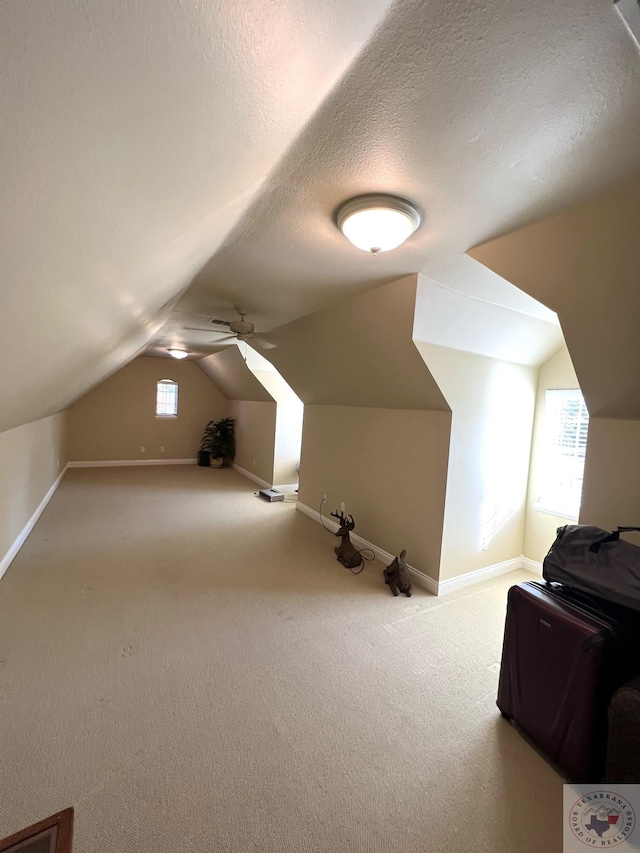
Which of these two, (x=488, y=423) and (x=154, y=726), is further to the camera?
(x=488, y=423)

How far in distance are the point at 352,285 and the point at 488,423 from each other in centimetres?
170

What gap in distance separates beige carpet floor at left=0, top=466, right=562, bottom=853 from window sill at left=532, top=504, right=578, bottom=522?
0.73 m

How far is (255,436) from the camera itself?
6609 millimetres

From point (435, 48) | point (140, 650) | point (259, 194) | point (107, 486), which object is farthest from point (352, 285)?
point (107, 486)

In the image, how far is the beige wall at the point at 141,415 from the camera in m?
6.89

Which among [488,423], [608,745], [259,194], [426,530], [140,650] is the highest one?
[259,194]

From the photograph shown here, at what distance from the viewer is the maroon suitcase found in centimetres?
143

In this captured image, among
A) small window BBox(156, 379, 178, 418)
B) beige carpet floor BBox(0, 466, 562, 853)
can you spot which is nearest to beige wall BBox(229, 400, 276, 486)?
small window BBox(156, 379, 178, 418)

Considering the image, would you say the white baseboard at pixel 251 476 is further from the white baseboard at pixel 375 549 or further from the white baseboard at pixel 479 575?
the white baseboard at pixel 479 575

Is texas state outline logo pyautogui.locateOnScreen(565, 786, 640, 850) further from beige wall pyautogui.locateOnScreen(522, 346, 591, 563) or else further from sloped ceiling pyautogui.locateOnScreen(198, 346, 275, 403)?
sloped ceiling pyautogui.locateOnScreen(198, 346, 275, 403)

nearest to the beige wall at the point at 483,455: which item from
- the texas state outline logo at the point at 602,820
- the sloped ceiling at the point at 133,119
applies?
the texas state outline logo at the point at 602,820

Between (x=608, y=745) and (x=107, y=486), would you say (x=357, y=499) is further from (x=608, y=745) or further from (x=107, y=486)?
(x=107, y=486)

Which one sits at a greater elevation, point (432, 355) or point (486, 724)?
point (432, 355)

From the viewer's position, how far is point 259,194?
144cm
